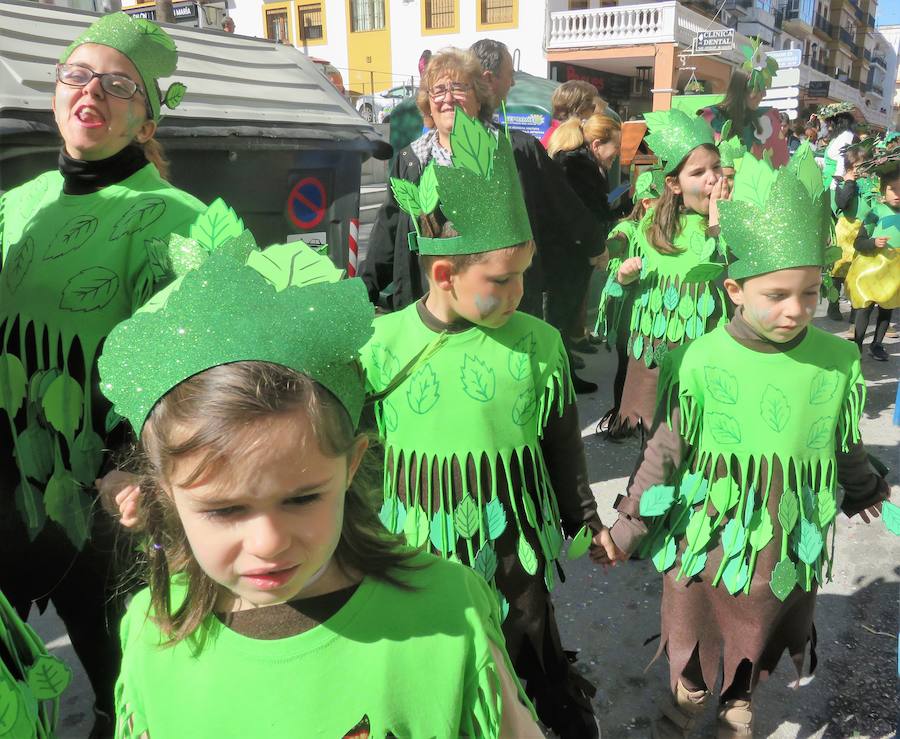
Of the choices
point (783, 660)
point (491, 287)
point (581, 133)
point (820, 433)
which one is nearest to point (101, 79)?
point (491, 287)

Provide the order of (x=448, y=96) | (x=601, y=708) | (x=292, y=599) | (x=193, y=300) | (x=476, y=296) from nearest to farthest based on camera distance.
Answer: (x=193, y=300)
(x=292, y=599)
(x=476, y=296)
(x=601, y=708)
(x=448, y=96)

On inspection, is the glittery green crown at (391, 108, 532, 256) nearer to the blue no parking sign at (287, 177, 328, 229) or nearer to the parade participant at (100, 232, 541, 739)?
the parade participant at (100, 232, 541, 739)

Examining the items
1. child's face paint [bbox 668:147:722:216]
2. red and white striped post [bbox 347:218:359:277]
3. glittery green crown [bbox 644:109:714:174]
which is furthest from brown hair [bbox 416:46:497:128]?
red and white striped post [bbox 347:218:359:277]

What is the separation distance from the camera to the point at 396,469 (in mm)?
1880

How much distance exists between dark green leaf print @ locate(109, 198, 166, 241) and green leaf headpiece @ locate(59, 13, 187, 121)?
12.2 inches

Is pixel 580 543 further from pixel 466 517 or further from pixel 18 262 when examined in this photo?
pixel 18 262

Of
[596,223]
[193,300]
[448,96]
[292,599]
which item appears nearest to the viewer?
[193,300]

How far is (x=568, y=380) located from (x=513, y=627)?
63 cm

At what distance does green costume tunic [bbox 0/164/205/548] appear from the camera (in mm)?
1748

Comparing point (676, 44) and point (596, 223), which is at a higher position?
point (676, 44)

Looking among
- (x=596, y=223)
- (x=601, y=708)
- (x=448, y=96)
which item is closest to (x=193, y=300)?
(x=601, y=708)

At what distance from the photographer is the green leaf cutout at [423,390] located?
1.81 m

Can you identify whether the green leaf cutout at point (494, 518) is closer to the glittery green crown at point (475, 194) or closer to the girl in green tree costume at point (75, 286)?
the glittery green crown at point (475, 194)

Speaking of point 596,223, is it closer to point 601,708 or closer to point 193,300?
point 601,708
